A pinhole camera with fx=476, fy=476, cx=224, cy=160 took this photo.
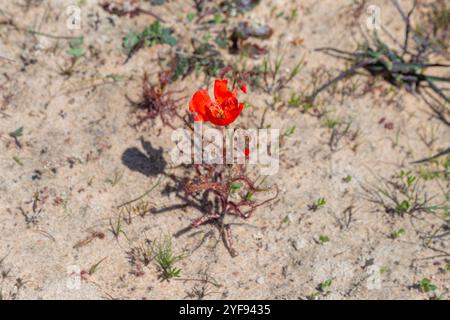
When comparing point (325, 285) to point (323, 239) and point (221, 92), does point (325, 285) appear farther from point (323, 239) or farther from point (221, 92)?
point (221, 92)

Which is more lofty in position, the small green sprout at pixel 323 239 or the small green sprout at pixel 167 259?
the small green sprout at pixel 323 239

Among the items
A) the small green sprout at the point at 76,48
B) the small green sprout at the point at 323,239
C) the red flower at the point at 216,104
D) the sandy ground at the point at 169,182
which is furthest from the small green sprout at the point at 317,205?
the small green sprout at the point at 76,48

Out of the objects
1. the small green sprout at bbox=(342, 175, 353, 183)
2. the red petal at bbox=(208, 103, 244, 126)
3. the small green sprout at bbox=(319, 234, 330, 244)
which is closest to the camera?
the red petal at bbox=(208, 103, 244, 126)

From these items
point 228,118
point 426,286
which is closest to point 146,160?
point 228,118

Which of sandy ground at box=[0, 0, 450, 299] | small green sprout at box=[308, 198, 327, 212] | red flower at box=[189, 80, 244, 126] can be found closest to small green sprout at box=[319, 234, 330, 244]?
sandy ground at box=[0, 0, 450, 299]

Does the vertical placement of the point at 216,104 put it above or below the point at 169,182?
above

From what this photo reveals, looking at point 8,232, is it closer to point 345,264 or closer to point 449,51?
point 345,264

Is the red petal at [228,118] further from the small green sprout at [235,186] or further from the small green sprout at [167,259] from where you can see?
the small green sprout at [167,259]

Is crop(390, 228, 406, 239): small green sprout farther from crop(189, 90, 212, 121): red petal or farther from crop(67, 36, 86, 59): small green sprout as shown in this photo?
crop(67, 36, 86, 59): small green sprout
